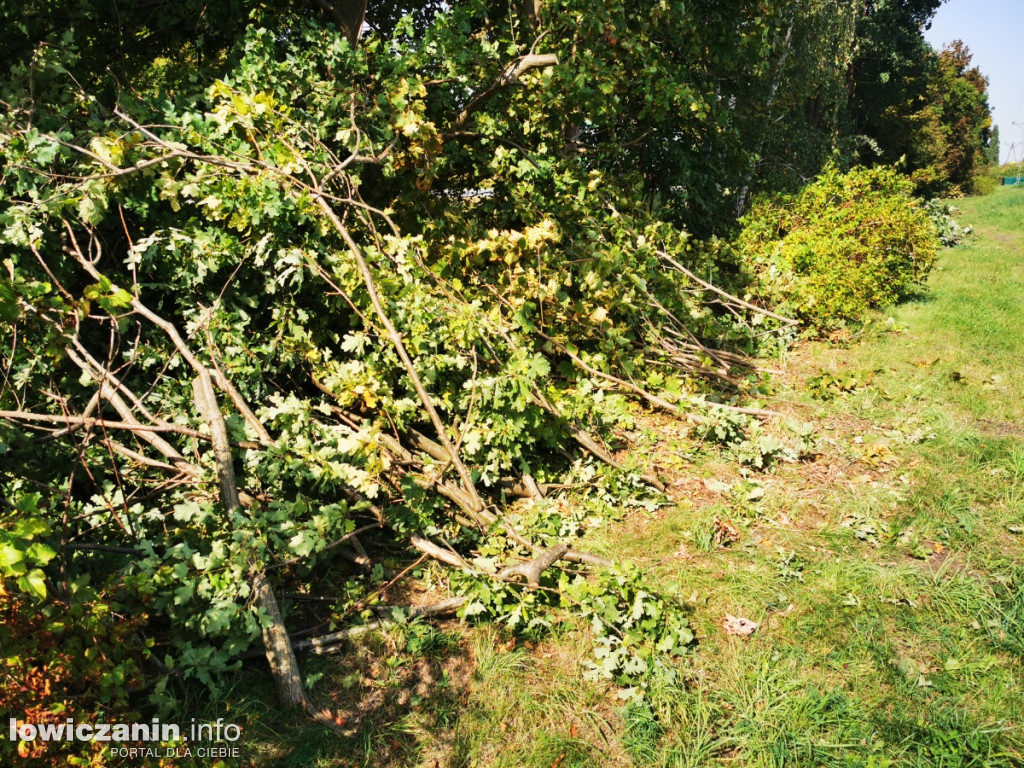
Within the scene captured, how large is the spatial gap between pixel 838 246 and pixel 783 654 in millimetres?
6841

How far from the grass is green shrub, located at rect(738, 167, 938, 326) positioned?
3392 mm

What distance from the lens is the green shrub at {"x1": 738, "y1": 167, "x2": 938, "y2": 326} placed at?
320 inches

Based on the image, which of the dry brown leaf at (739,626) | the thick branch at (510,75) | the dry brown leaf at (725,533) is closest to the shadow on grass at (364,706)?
the dry brown leaf at (739,626)

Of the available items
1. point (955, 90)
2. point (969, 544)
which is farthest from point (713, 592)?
point (955, 90)

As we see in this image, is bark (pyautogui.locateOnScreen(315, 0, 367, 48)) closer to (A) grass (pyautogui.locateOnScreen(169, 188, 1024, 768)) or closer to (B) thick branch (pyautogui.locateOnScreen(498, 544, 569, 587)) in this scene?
(A) grass (pyautogui.locateOnScreen(169, 188, 1024, 768))

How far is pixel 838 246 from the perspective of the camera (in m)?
8.44

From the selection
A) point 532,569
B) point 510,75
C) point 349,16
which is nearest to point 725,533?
point 532,569

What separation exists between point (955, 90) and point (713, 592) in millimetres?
44344

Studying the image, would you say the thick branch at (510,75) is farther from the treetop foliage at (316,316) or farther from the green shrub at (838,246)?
the green shrub at (838,246)

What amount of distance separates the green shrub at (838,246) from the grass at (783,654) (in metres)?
3.39

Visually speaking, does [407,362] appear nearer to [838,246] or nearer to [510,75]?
[510,75]

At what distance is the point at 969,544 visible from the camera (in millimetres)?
3750

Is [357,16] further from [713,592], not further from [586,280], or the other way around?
[713,592]

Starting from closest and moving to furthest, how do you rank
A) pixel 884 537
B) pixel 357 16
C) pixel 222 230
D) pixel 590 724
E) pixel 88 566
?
pixel 590 724, pixel 88 566, pixel 884 537, pixel 222 230, pixel 357 16
